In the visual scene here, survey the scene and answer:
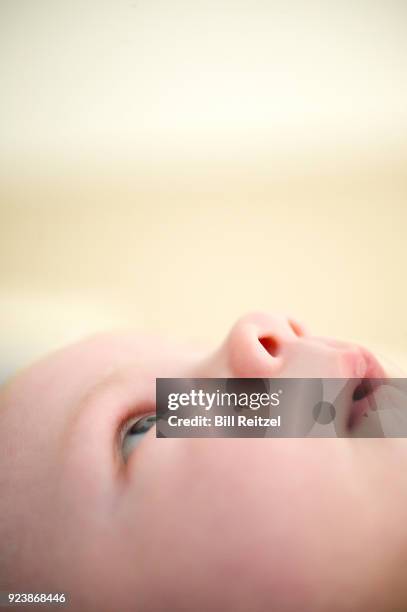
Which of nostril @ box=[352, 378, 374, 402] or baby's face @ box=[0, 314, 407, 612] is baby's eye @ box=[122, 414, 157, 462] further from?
nostril @ box=[352, 378, 374, 402]

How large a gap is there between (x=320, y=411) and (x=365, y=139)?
0.44 m

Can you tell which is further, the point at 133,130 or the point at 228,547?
the point at 133,130

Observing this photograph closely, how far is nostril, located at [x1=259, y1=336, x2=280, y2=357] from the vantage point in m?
0.36

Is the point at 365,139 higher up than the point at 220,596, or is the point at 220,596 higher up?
the point at 365,139

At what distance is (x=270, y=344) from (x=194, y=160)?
0.36m

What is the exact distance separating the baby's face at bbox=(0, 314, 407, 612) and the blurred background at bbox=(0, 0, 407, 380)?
0.27 metres

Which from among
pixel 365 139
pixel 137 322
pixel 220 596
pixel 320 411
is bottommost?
pixel 220 596

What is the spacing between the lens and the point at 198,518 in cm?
28

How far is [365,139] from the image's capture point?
0.62 m

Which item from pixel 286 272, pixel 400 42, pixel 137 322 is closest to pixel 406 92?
pixel 400 42

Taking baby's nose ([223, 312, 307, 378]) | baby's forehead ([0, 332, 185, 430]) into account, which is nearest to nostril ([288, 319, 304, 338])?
baby's nose ([223, 312, 307, 378])

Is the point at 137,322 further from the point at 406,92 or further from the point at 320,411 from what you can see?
the point at 406,92

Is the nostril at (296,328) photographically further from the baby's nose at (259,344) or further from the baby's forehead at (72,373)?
the baby's forehead at (72,373)

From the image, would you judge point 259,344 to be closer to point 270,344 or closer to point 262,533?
point 270,344
